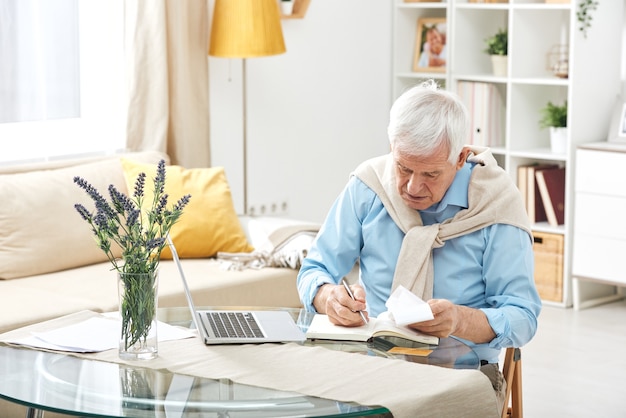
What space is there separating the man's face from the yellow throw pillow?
1.67m

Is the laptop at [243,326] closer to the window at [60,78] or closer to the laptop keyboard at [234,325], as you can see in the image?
the laptop keyboard at [234,325]

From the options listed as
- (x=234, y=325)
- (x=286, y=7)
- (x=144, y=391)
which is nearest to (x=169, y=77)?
(x=286, y=7)

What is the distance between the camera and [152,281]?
1999 mm

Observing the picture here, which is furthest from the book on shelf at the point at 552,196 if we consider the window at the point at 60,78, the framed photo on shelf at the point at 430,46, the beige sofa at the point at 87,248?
the window at the point at 60,78

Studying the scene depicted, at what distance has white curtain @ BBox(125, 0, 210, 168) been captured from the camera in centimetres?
437

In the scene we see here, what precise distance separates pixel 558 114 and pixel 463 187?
2.62 m

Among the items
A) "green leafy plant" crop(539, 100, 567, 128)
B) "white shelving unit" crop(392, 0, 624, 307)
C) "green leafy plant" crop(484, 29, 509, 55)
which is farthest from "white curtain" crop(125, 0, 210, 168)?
"green leafy plant" crop(539, 100, 567, 128)

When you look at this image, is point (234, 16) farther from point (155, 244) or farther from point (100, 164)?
Answer: point (155, 244)

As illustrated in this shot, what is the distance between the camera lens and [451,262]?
2.43 meters

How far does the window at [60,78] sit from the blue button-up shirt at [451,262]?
6.35 feet

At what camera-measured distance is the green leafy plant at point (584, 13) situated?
4.72 m

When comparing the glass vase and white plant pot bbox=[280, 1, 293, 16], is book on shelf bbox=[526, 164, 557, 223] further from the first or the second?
the glass vase

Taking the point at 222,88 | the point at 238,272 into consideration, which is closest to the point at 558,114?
the point at 222,88

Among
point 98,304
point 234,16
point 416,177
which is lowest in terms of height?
point 98,304
